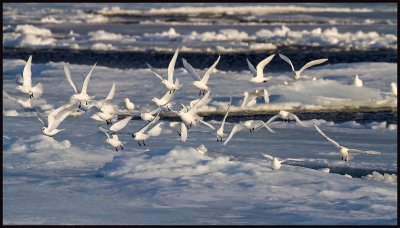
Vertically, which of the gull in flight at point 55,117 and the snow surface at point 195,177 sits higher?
the gull in flight at point 55,117

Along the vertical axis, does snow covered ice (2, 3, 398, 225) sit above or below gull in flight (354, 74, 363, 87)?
below

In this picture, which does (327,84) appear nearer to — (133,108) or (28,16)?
(133,108)

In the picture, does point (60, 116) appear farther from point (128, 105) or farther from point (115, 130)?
point (128, 105)

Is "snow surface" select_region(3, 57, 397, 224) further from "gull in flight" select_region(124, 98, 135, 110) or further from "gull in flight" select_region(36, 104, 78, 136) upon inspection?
"gull in flight" select_region(124, 98, 135, 110)

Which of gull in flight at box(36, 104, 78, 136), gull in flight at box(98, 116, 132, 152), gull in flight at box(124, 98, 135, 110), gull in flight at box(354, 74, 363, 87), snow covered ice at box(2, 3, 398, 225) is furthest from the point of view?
gull in flight at box(354, 74, 363, 87)

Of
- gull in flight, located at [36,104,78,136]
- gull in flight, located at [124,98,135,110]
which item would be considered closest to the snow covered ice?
gull in flight, located at [124,98,135,110]

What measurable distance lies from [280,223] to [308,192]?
175 cm

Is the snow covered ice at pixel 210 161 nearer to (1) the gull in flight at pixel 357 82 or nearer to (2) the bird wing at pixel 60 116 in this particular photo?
(1) the gull in flight at pixel 357 82

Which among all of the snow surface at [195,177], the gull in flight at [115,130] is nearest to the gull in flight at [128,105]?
the snow surface at [195,177]

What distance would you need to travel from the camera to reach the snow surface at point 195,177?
1204 cm

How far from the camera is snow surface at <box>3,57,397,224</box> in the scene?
12.0 metres

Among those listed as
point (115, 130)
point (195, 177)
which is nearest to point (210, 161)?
point (195, 177)

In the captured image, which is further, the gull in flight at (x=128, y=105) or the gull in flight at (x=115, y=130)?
the gull in flight at (x=128, y=105)

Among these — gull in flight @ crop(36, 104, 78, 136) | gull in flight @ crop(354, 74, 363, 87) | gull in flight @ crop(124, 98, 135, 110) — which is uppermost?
gull in flight @ crop(354, 74, 363, 87)
